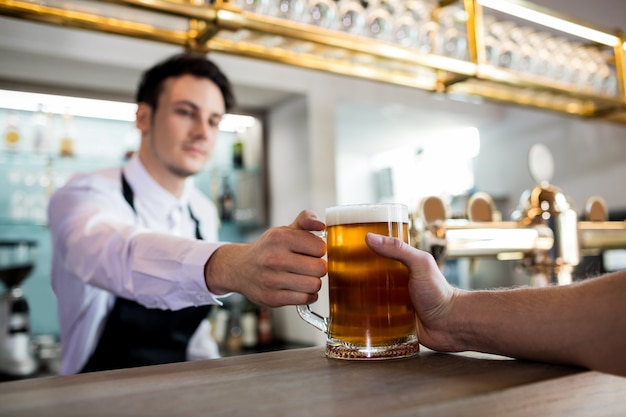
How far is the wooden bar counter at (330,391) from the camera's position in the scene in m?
0.45

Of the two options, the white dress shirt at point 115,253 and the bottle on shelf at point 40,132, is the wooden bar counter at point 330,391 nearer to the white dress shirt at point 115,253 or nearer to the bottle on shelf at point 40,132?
the white dress shirt at point 115,253

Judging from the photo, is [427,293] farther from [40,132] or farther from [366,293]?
[40,132]

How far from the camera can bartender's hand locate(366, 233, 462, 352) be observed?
71 cm

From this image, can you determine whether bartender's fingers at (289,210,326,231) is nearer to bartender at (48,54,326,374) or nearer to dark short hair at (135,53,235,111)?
bartender at (48,54,326,374)

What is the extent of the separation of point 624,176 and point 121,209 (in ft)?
9.70

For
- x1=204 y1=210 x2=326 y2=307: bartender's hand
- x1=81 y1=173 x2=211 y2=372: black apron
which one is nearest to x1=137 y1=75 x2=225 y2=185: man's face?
x1=81 y1=173 x2=211 y2=372: black apron

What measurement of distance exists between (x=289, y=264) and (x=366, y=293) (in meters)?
0.12

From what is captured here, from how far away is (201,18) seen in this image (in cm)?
137

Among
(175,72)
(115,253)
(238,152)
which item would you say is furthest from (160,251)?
(238,152)

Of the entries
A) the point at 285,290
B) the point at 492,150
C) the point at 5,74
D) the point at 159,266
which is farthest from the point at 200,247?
the point at 492,150

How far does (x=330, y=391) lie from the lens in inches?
20.0

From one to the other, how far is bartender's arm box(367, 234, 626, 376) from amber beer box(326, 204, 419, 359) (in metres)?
0.02

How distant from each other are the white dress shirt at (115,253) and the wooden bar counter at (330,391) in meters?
0.38

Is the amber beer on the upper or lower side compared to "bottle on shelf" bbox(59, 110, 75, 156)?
lower
